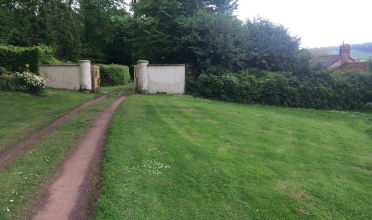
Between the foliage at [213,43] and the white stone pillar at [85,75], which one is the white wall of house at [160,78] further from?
the white stone pillar at [85,75]

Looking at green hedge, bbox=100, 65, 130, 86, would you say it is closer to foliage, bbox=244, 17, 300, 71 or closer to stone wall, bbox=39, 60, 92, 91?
stone wall, bbox=39, 60, 92, 91

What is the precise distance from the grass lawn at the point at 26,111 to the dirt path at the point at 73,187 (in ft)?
7.38

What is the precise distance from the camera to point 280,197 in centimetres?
436

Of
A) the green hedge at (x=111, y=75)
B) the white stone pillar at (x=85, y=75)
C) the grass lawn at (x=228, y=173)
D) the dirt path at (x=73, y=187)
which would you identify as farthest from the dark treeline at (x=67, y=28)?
the dirt path at (x=73, y=187)

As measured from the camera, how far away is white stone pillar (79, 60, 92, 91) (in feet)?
53.9

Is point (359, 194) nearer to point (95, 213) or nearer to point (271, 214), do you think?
point (271, 214)

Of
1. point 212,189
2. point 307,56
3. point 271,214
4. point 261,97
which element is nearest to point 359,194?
point 271,214

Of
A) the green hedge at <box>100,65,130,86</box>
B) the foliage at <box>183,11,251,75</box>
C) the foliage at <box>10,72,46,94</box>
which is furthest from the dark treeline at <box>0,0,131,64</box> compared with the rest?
the foliage at <box>183,11,251,75</box>

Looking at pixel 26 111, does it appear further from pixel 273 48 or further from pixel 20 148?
pixel 273 48

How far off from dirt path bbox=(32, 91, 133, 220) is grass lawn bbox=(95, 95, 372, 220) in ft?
1.05

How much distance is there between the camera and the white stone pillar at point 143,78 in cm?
1705

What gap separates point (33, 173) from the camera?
15.3 ft

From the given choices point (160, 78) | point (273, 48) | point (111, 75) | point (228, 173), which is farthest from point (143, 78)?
point (228, 173)

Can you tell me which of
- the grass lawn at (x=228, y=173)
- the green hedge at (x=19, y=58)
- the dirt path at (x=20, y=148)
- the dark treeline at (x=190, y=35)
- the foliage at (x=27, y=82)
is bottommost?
the grass lawn at (x=228, y=173)
